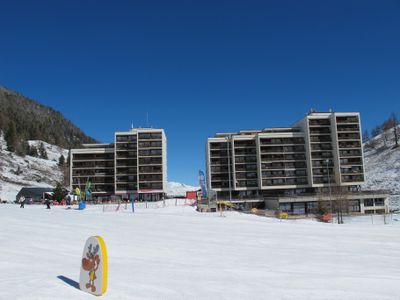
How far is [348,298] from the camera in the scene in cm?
792

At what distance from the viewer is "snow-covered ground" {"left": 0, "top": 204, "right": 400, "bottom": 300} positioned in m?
8.06

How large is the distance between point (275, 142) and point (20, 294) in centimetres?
9327

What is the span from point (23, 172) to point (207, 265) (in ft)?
535

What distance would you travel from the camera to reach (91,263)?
7.98m

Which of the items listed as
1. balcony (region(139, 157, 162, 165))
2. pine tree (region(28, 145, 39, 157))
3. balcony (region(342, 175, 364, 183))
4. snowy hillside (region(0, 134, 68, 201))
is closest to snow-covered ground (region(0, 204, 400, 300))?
balcony (region(342, 175, 364, 183))

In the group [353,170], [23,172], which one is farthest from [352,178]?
[23,172]

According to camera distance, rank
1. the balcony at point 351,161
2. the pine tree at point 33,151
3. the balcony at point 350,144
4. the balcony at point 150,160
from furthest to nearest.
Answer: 1. the pine tree at point 33,151
2. the balcony at point 150,160
3. the balcony at point 350,144
4. the balcony at point 351,161

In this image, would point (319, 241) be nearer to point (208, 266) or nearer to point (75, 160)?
point (208, 266)

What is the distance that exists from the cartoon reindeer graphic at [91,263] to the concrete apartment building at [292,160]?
8183cm

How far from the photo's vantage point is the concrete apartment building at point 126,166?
100 metres

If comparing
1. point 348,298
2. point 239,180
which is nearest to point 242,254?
point 348,298

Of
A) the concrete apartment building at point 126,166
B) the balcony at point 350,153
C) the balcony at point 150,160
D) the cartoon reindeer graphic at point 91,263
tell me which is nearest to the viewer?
the cartoon reindeer graphic at point 91,263

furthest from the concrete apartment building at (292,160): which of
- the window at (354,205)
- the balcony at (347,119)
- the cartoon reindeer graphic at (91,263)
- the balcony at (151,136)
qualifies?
the cartoon reindeer graphic at (91,263)

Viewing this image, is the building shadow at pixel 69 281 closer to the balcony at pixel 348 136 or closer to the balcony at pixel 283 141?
the balcony at pixel 283 141
